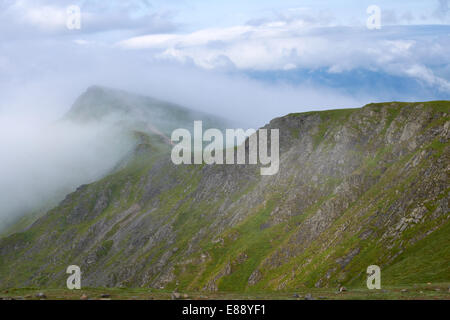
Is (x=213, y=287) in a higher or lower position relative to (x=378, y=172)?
lower

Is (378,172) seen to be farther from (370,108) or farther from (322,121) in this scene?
(322,121)

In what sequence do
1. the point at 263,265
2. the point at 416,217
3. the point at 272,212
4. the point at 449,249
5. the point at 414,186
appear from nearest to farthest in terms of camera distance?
the point at 449,249 → the point at 416,217 → the point at 414,186 → the point at 263,265 → the point at 272,212

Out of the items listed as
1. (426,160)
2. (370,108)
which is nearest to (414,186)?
(426,160)

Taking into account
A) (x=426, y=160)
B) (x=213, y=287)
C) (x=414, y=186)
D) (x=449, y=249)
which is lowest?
(x=213, y=287)

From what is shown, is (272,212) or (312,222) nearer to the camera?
(312,222)

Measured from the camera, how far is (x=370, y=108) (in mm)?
162875

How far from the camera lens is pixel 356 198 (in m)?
132
